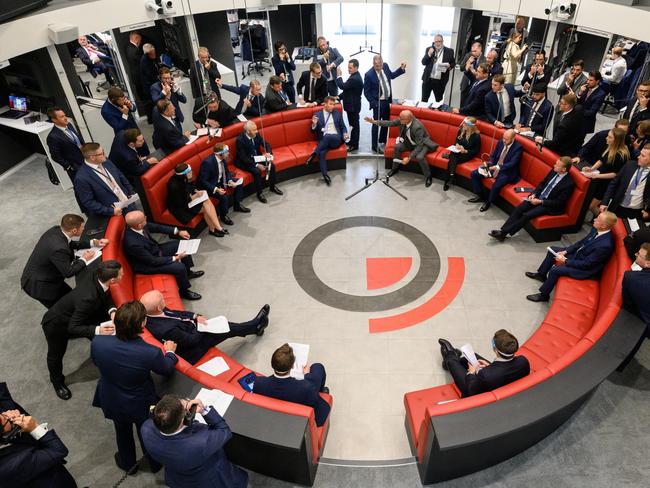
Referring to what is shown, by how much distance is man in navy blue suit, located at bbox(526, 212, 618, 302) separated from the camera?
200 inches

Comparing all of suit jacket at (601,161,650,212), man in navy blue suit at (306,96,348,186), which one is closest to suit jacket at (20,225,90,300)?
man in navy blue suit at (306,96,348,186)

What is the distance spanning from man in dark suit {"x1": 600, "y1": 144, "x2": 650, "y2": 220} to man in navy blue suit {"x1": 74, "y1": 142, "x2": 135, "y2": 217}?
20.4ft

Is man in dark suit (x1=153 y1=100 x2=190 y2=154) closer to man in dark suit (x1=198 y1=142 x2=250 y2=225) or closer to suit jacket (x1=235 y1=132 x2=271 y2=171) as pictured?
man in dark suit (x1=198 y1=142 x2=250 y2=225)

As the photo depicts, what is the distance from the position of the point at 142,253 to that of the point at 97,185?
1185 mm

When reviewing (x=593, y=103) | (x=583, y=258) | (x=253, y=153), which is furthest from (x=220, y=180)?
(x=593, y=103)

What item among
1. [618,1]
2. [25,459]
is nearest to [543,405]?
[25,459]

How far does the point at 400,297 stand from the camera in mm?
5996

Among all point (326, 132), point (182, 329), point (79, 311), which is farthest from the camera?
point (326, 132)

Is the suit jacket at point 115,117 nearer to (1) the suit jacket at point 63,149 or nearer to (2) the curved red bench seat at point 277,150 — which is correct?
(1) the suit jacket at point 63,149

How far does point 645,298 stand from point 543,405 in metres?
1.53

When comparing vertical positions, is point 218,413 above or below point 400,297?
above

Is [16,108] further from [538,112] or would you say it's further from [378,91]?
[538,112]

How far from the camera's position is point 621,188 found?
19.2ft

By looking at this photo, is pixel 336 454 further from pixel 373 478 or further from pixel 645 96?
pixel 645 96
